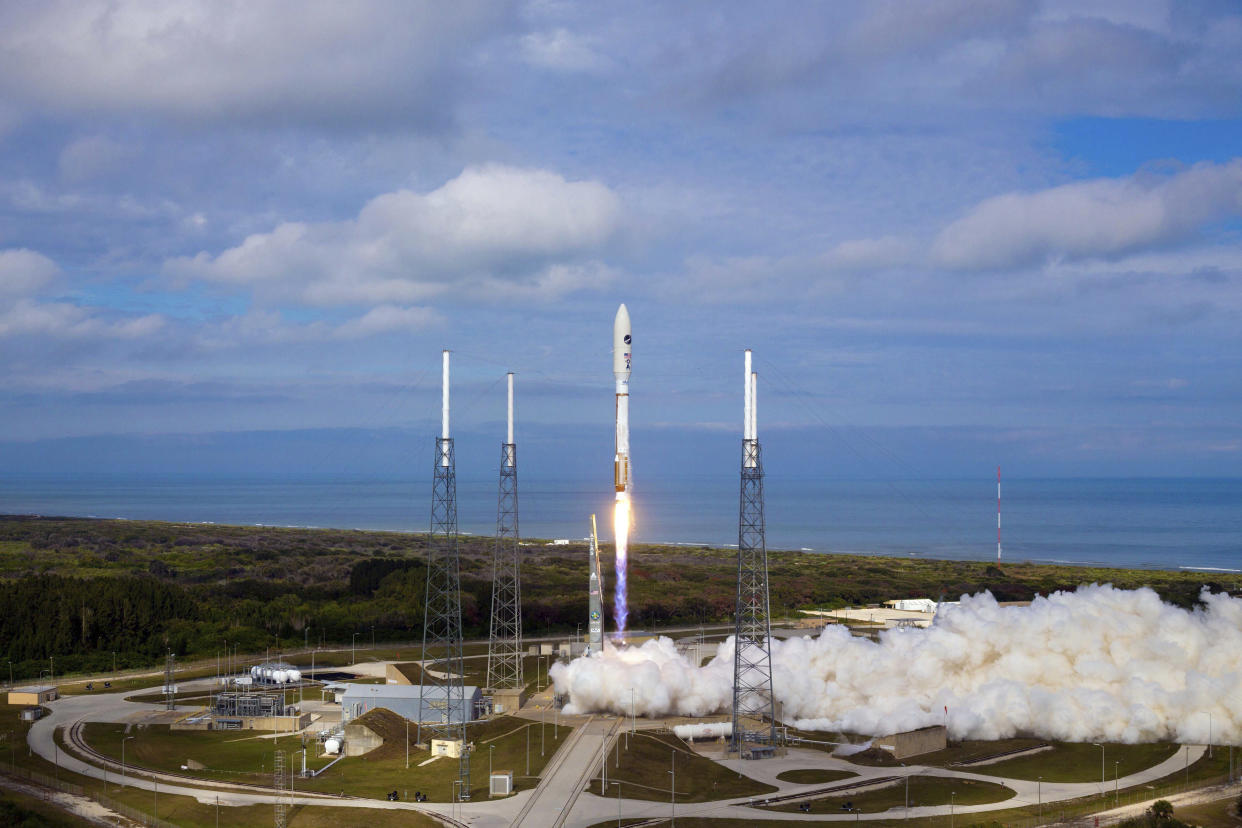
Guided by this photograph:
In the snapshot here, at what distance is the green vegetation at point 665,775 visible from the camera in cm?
4372

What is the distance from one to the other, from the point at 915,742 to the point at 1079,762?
700cm

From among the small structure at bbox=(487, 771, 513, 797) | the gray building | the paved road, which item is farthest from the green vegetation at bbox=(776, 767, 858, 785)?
the gray building

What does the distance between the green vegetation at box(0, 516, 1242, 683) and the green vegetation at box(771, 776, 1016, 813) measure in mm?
43356

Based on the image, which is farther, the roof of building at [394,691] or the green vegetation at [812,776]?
the roof of building at [394,691]

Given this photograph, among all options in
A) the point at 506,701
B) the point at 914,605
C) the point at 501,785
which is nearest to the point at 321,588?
the point at 506,701

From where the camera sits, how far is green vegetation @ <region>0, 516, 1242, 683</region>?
262 ft

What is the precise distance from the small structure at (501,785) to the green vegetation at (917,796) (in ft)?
33.4

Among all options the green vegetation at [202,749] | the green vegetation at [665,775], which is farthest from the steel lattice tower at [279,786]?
the green vegetation at [665,775]

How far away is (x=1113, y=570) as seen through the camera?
130 meters

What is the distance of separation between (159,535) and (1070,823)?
16411 centimetres

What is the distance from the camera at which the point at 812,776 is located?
46.2 metres

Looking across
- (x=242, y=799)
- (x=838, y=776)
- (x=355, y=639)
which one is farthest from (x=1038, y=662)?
(x=355, y=639)

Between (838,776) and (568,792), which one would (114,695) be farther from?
(838,776)

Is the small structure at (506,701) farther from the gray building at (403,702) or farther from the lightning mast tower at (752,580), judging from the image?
the lightning mast tower at (752,580)
